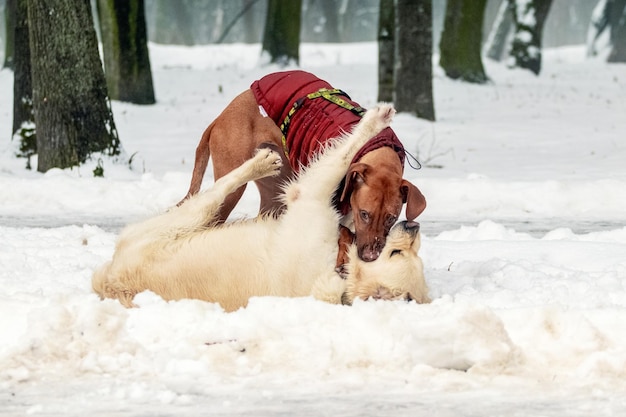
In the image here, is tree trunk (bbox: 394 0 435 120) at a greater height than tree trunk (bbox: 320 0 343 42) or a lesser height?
greater

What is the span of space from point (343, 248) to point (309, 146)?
1046 mm

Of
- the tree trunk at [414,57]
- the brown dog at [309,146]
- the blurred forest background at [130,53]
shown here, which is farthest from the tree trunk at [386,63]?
the brown dog at [309,146]

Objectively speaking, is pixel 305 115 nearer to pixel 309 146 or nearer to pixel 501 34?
pixel 309 146

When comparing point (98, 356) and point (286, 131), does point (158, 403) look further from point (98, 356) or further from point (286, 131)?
point (286, 131)

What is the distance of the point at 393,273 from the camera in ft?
14.7

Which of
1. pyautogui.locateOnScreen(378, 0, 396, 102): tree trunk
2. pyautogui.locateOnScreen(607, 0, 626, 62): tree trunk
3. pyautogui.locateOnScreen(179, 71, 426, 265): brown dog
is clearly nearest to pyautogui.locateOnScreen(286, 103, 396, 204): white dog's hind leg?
pyautogui.locateOnScreen(179, 71, 426, 265): brown dog

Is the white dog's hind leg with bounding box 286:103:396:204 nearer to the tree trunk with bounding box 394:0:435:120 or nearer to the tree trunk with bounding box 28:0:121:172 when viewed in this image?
the tree trunk with bounding box 28:0:121:172

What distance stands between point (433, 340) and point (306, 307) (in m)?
0.62

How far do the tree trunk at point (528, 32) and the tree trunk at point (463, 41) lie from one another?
3.48 m

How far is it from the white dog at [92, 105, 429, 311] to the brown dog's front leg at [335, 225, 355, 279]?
0.03 metres

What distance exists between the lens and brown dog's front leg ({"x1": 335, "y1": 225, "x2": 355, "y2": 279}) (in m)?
4.58

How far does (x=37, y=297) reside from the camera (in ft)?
14.8

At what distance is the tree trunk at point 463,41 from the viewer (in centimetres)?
2175

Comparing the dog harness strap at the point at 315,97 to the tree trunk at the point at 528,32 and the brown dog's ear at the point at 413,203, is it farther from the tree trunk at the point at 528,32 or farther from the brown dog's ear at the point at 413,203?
the tree trunk at the point at 528,32
